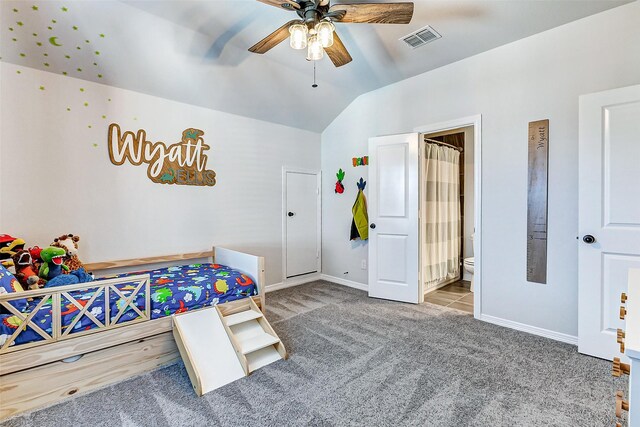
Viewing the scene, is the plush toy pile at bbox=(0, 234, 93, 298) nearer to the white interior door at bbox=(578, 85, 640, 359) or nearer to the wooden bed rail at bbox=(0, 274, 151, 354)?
the wooden bed rail at bbox=(0, 274, 151, 354)

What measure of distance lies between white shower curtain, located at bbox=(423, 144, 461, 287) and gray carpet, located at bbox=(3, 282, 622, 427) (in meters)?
1.44

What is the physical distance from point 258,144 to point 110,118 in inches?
64.0

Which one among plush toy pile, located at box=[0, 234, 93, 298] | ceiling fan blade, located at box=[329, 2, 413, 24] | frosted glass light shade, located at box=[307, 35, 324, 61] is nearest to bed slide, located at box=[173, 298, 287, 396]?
plush toy pile, located at box=[0, 234, 93, 298]

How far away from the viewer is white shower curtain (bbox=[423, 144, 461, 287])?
4.06m

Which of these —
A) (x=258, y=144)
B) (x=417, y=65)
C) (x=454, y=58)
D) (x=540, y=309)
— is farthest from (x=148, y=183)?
(x=540, y=309)

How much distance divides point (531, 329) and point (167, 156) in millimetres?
3947

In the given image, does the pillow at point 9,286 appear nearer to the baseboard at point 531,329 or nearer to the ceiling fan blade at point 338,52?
the ceiling fan blade at point 338,52

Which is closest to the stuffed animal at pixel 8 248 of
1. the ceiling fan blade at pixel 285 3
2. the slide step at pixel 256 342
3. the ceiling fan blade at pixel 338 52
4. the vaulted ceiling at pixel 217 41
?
the vaulted ceiling at pixel 217 41

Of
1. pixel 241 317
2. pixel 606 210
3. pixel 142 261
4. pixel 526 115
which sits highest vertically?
pixel 526 115

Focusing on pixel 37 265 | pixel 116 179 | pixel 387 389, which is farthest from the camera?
pixel 116 179

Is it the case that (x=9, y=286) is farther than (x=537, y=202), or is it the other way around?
(x=537, y=202)

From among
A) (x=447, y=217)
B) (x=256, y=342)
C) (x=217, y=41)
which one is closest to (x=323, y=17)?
(x=217, y=41)

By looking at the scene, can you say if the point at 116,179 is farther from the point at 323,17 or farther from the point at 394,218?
the point at 394,218

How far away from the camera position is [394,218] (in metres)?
3.65
